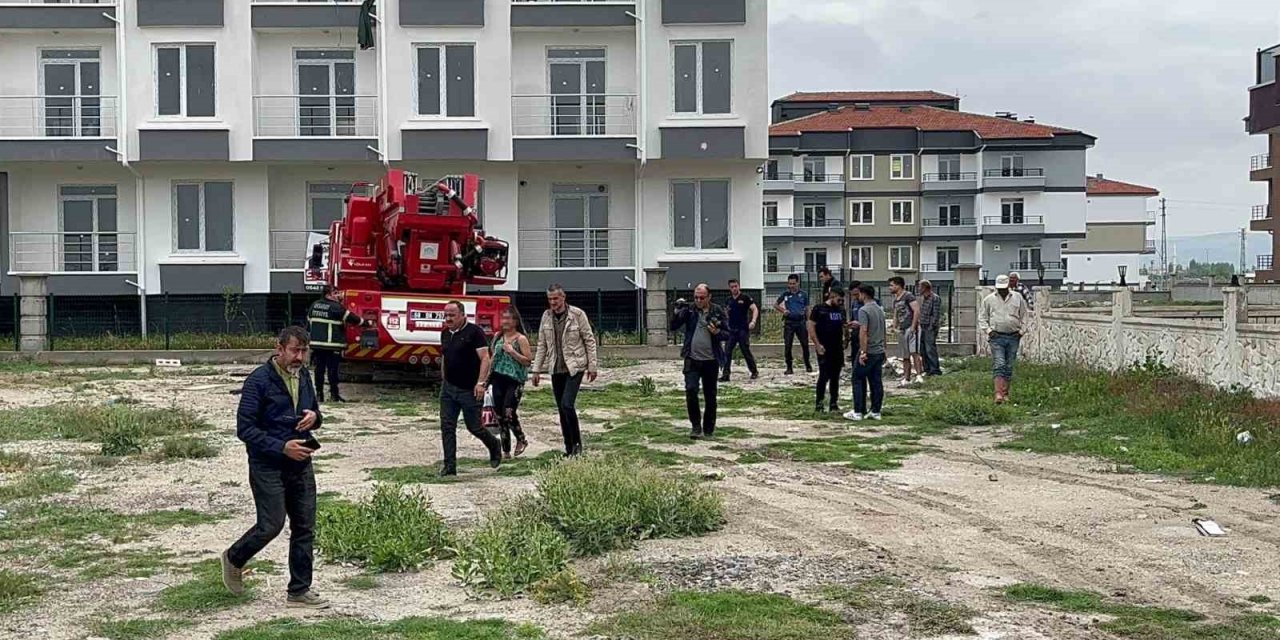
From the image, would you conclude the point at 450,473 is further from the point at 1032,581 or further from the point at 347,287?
the point at 347,287

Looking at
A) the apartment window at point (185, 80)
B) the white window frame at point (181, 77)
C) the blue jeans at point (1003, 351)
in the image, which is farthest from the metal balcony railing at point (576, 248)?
the blue jeans at point (1003, 351)

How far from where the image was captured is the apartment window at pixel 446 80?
1320 inches

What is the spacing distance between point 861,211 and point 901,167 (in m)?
3.52

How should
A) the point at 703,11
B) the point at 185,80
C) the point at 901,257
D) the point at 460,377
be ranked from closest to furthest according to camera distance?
the point at 460,377, the point at 185,80, the point at 703,11, the point at 901,257

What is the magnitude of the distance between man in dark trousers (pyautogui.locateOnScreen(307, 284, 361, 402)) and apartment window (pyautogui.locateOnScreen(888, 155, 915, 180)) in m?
68.1

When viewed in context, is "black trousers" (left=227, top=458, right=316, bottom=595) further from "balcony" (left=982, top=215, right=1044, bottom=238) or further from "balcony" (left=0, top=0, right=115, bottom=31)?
"balcony" (left=982, top=215, right=1044, bottom=238)

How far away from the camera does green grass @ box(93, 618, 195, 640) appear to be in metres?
7.89

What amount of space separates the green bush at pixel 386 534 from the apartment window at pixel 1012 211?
7679 cm

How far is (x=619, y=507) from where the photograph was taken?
10180mm

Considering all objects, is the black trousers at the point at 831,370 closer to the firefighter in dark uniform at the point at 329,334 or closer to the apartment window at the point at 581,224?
the firefighter in dark uniform at the point at 329,334

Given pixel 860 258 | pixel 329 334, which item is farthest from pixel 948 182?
pixel 329 334

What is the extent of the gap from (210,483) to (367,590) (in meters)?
4.85

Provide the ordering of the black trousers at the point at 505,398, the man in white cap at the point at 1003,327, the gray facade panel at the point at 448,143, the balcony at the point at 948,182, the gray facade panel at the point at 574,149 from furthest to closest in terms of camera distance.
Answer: the balcony at the point at 948,182 < the gray facade panel at the point at 574,149 < the gray facade panel at the point at 448,143 < the man in white cap at the point at 1003,327 < the black trousers at the point at 505,398

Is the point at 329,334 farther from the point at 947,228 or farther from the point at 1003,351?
the point at 947,228
